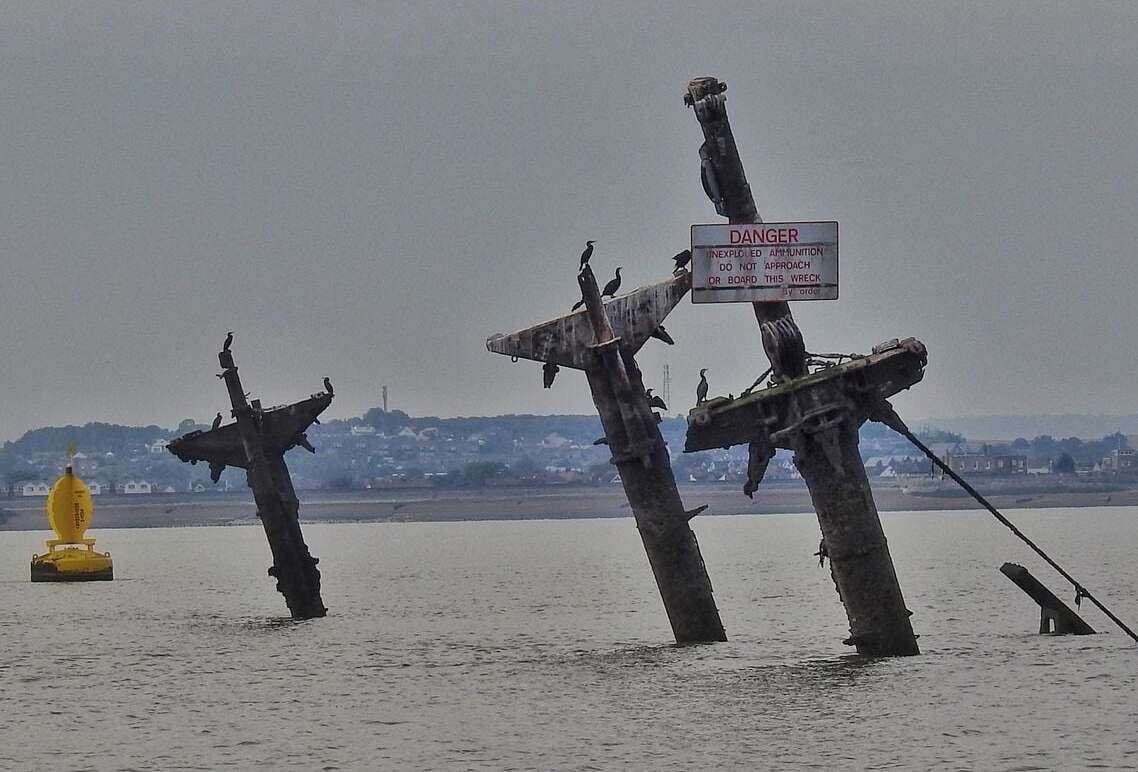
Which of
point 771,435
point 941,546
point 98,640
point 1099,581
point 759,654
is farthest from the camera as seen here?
point 941,546

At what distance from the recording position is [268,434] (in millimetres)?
61375

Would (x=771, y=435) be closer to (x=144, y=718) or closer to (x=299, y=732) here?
(x=299, y=732)

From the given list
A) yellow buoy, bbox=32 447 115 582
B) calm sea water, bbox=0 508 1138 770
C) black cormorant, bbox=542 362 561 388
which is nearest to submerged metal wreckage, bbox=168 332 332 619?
calm sea water, bbox=0 508 1138 770

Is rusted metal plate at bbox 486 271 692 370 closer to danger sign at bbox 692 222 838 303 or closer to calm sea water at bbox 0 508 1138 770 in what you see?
danger sign at bbox 692 222 838 303

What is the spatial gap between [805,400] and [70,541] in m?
63.0

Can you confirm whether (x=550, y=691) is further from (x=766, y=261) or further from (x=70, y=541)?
(x=70, y=541)

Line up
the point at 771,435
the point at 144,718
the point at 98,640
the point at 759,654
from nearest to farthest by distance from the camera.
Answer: the point at 771,435
the point at 144,718
the point at 759,654
the point at 98,640

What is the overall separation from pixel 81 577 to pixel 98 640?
3130 cm

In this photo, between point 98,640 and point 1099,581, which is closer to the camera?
point 98,640

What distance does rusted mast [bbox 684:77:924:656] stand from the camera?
41219 mm

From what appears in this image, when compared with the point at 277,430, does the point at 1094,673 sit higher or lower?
lower

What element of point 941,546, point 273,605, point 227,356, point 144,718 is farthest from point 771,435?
point 941,546

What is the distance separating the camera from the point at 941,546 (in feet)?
643

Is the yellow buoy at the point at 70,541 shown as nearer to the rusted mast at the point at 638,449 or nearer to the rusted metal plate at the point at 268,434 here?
the rusted metal plate at the point at 268,434
